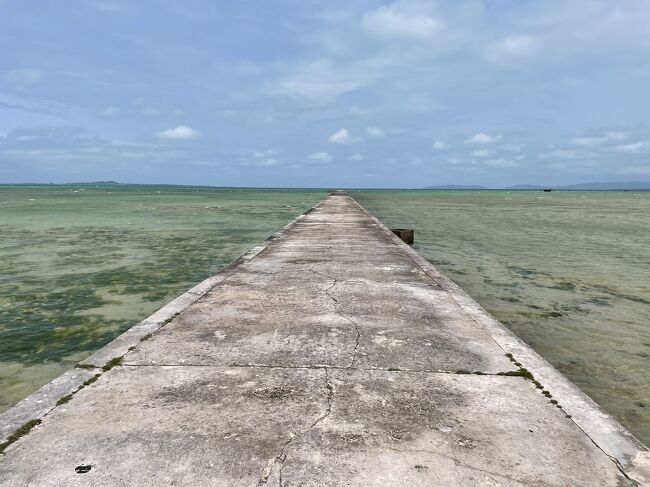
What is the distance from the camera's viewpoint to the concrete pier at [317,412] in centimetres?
203

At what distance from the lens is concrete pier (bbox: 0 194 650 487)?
80.0 inches

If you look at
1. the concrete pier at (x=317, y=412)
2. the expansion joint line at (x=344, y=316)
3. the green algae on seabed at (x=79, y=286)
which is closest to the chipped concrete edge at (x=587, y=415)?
the concrete pier at (x=317, y=412)

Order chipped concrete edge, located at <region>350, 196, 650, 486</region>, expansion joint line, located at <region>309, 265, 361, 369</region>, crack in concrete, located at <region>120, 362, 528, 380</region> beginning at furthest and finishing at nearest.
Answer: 1. expansion joint line, located at <region>309, 265, 361, 369</region>
2. crack in concrete, located at <region>120, 362, 528, 380</region>
3. chipped concrete edge, located at <region>350, 196, 650, 486</region>

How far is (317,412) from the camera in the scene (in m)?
2.53

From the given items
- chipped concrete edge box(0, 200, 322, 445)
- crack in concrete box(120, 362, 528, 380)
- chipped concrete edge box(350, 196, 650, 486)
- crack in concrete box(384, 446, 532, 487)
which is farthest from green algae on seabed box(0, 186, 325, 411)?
chipped concrete edge box(350, 196, 650, 486)

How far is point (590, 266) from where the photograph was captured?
988cm

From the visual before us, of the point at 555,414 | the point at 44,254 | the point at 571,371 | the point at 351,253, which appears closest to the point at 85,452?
the point at 555,414

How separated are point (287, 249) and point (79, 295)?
12.7ft

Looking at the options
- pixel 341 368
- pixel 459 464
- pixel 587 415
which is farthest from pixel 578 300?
pixel 459 464

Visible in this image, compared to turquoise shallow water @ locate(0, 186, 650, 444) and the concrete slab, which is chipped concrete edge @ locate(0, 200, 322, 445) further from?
turquoise shallow water @ locate(0, 186, 650, 444)

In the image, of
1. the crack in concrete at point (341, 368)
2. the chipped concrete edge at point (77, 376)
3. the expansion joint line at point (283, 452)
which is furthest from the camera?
the crack in concrete at point (341, 368)

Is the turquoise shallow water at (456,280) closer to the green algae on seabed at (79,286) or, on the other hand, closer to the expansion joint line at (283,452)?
the green algae on seabed at (79,286)

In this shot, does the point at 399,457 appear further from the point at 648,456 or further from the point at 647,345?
the point at 647,345

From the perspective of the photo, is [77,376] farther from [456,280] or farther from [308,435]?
[456,280]
